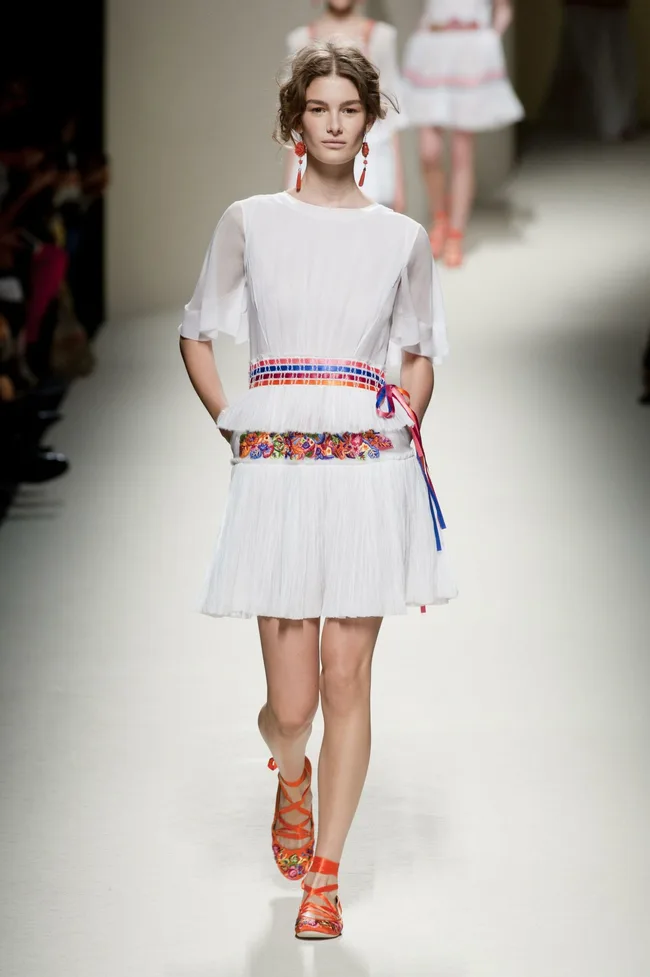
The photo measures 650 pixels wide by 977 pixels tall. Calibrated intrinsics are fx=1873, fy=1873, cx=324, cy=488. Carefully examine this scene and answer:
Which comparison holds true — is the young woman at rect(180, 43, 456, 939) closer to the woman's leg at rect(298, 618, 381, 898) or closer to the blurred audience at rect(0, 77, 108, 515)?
the woman's leg at rect(298, 618, 381, 898)

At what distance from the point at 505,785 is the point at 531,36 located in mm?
8988

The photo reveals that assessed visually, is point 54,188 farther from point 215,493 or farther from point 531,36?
point 531,36

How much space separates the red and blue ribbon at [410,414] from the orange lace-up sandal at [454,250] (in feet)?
15.5

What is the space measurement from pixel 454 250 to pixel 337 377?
4.85m

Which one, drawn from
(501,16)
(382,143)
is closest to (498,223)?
(501,16)

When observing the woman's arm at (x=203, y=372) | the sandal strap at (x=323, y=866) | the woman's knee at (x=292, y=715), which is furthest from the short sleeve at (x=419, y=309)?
the sandal strap at (x=323, y=866)

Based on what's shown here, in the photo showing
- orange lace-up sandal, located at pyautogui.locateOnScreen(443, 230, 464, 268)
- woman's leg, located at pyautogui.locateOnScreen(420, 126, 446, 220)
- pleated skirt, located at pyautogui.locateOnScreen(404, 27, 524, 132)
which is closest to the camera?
pleated skirt, located at pyautogui.locateOnScreen(404, 27, 524, 132)

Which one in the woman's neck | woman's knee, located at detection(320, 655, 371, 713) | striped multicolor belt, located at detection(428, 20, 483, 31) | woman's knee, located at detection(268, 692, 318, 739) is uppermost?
striped multicolor belt, located at detection(428, 20, 483, 31)

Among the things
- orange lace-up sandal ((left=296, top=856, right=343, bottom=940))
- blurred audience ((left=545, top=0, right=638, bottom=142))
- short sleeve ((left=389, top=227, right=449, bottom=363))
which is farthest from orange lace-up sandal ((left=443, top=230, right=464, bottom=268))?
orange lace-up sandal ((left=296, top=856, right=343, bottom=940))

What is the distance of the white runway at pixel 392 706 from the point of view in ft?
10.5

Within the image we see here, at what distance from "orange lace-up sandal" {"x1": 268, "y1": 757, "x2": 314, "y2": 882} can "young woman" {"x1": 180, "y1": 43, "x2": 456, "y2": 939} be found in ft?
0.50

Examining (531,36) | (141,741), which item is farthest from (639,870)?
(531,36)

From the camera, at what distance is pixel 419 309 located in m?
3.21

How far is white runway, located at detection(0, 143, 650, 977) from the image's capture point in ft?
10.5
